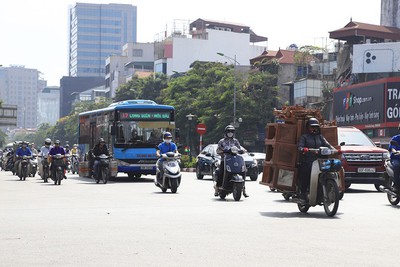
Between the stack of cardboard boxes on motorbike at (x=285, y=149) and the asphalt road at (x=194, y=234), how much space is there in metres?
0.58

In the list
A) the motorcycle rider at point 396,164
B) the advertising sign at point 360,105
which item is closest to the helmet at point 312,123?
the motorcycle rider at point 396,164

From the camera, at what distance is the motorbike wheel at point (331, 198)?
1401 cm

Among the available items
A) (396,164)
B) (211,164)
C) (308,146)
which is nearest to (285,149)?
(308,146)

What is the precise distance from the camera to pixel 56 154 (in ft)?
Answer: 97.8

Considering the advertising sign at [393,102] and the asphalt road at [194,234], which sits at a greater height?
the advertising sign at [393,102]

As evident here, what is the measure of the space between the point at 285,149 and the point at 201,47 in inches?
4403

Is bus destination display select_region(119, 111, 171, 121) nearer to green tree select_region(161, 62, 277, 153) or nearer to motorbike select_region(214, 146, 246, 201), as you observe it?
motorbike select_region(214, 146, 246, 201)

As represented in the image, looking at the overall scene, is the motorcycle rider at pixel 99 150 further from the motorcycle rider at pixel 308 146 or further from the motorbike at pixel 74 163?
the motorcycle rider at pixel 308 146

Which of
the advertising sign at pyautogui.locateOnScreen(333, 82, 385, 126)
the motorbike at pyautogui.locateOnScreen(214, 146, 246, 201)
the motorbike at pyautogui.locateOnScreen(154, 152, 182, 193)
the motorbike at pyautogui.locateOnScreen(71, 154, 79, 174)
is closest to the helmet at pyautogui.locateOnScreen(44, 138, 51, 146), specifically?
the motorbike at pyautogui.locateOnScreen(71, 154, 79, 174)

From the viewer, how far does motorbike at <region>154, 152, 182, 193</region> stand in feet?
73.2

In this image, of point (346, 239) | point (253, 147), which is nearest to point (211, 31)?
point (253, 147)

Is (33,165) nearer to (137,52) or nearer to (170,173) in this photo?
(170,173)

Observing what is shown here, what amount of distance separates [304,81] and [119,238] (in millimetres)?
70234

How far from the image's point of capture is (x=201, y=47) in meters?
127
